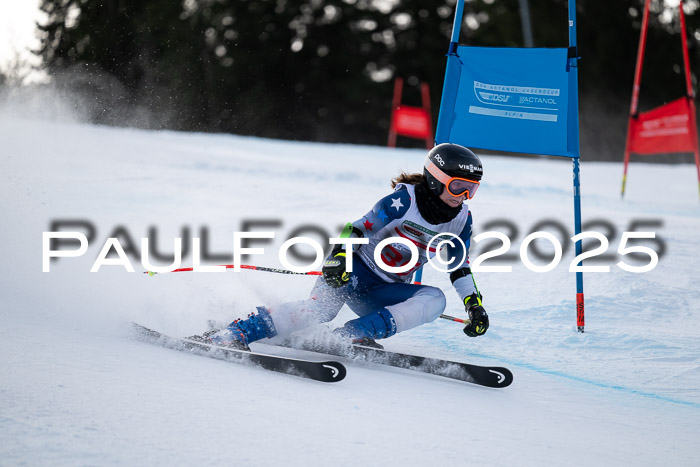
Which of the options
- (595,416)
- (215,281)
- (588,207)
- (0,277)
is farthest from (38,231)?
(588,207)

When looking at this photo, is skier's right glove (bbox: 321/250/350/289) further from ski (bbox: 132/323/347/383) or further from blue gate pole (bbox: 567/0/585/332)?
blue gate pole (bbox: 567/0/585/332)

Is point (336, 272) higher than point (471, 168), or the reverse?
point (471, 168)

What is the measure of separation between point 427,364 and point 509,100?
195cm

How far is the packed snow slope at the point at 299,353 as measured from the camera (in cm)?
243

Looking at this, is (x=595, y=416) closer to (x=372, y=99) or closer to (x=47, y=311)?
(x=47, y=311)

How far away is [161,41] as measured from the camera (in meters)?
23.6

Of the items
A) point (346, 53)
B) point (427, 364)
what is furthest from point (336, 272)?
point (346, 53)

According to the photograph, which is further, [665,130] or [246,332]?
[665,130]

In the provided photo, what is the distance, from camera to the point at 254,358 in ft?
10.9

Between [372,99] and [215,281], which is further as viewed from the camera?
[372,99]

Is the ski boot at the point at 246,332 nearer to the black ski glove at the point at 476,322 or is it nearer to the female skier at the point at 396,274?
the female skier at the point at 396,274

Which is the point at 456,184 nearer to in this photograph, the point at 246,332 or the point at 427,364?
the point at 427,364

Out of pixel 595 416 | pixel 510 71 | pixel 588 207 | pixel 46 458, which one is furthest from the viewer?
pixel 588 207

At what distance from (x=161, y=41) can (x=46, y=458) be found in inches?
911
